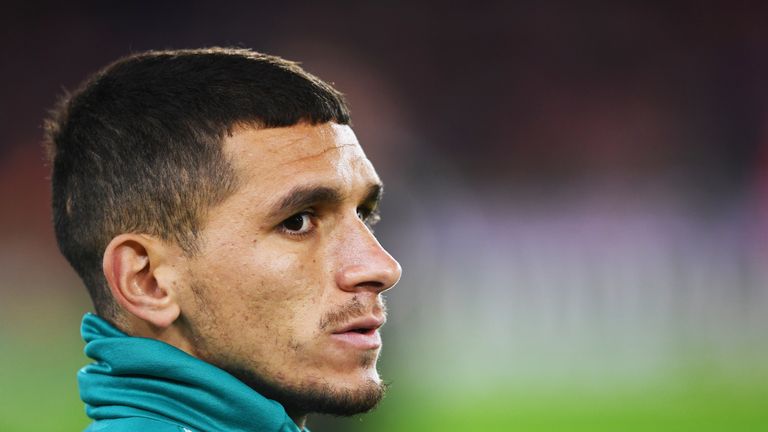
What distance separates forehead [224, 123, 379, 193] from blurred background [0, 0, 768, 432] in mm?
4110

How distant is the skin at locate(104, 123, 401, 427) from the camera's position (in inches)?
64.7

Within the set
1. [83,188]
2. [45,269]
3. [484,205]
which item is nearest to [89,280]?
[83,188]

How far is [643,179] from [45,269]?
398 cm

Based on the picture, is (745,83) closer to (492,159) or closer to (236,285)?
(492,159)

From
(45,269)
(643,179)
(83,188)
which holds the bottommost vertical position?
(83,188)

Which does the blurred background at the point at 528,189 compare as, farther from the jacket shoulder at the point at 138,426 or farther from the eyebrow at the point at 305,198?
the jacket shoulder at the point at 138,426

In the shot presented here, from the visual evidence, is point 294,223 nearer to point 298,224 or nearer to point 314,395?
point 298,224

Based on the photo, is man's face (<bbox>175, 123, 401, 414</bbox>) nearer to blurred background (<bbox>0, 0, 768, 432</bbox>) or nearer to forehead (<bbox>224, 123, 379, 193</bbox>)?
forehead (<bbox>224, 123, 379, 193</bbox>)

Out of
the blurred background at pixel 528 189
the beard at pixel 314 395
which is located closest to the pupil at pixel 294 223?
the beard at pixel 314 395

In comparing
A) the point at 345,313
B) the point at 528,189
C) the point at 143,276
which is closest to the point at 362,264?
the point at 345,313

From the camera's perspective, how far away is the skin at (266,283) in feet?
5.39

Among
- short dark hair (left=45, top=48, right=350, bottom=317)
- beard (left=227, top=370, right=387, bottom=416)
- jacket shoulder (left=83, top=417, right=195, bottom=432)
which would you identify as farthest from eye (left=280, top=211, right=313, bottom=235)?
jacket shoulder (left=83, top=417, right=195, bottom=432)

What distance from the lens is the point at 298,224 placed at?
1.71 m

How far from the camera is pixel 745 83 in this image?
6.66 metres
